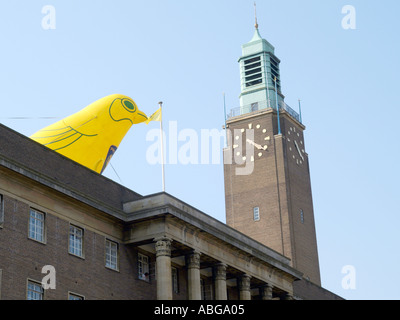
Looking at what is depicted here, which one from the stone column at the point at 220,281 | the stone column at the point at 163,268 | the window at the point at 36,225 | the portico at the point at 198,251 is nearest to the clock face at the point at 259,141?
the portico at the point at 198,251

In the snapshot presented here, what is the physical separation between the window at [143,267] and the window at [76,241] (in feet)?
15.4

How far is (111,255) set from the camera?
45.4m

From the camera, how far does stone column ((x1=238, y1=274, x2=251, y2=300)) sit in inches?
2052

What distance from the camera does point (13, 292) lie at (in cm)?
3853

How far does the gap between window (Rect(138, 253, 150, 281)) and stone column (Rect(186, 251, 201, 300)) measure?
226 cm

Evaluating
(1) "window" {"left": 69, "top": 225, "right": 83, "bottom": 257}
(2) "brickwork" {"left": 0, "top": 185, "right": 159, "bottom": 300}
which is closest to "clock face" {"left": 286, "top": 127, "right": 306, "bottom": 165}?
(2) "brickwork" {"left": 0, "top": 185, "right": 159, "bottom": 300}

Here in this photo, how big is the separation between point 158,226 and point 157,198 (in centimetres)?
157

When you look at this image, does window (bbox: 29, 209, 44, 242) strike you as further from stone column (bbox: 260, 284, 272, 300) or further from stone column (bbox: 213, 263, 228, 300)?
stone column (bbox: 260, 284, 272, 300)

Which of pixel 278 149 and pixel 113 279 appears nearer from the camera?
pixel 113 279

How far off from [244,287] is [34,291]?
16281mm
